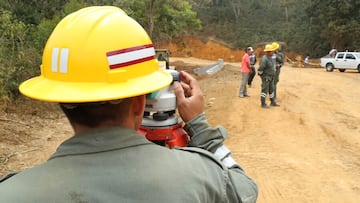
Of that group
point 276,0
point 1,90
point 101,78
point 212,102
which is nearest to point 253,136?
point 212,102

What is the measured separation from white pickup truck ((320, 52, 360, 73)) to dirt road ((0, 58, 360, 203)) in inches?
454

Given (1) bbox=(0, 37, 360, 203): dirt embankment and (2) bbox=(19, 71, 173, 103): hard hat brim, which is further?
(1) bbox=(0, 37, 360, 203): dirt embankment

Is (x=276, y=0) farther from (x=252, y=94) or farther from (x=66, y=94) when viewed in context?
(x=66, y=94)

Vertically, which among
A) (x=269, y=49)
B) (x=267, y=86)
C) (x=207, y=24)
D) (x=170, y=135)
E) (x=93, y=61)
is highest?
(x=93, y=61)

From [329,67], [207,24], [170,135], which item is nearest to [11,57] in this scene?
[170,135]

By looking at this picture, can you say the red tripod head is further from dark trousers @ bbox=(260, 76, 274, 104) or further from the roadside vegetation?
dark trousers @ bbox=(260, 76, 274, 104)

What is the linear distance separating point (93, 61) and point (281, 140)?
26.7 ft

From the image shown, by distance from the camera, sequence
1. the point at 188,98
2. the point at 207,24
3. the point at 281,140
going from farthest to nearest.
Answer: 1. the point at 207,24
2. the point at 281,140
3. the point at 188,98

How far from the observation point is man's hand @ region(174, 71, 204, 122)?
1668mm

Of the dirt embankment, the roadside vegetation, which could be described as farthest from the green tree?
the dirt embankment

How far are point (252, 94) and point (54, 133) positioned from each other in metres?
7.43

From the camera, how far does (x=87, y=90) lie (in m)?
1.35

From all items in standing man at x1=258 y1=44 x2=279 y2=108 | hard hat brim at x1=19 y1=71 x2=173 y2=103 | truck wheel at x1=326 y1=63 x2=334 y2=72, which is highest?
hard hat brim at x1=19 y1=71 x2=173 y2=103

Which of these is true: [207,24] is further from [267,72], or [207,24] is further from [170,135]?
[170,135]
